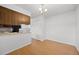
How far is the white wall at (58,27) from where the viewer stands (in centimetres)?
281

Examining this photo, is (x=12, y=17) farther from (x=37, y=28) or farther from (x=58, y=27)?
(x=58, y=27)

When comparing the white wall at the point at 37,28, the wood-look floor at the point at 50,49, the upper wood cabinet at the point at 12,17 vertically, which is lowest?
the wood-look floor at the point at 50,49

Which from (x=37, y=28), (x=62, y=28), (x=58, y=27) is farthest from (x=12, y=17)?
(x=62, y=28)

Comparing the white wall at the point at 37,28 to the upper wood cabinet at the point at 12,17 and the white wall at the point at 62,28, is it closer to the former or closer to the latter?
the white wall at the point at 62,28

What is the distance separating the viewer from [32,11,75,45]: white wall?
2.81 metres

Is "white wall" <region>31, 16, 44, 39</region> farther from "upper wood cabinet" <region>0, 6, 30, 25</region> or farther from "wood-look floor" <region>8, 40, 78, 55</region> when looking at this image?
"upper wood cabinet" <region>0, 6, 30, 25</region>

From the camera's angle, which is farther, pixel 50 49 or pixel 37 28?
pixel 50 49

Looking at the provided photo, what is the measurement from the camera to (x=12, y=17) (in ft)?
12.2

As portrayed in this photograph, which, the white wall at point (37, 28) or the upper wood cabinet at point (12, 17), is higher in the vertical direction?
the upper wood cabinet at point (12, 17)

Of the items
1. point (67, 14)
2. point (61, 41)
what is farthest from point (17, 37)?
point (67, 14)

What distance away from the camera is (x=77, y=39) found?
287 cm

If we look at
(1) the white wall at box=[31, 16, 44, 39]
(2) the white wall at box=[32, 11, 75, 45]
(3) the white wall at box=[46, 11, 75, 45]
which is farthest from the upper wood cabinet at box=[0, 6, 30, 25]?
(3) the white wall at box=[46, 11, 75, 45]

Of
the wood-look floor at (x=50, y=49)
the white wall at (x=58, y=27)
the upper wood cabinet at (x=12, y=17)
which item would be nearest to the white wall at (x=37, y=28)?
the white wall at (x=58, y=27)

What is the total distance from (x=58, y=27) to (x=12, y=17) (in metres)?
1.95
